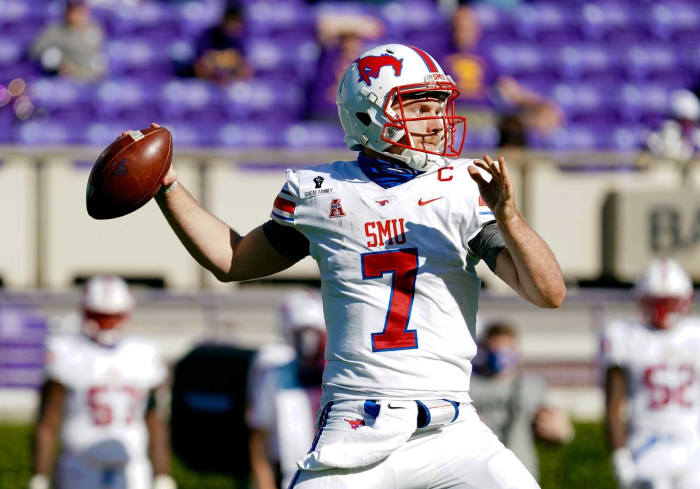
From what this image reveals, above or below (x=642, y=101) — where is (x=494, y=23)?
above

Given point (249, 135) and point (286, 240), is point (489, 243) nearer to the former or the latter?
point (286, 240)

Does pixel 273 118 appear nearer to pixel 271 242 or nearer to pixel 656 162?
pixel 656 162

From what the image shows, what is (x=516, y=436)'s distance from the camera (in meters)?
6.70

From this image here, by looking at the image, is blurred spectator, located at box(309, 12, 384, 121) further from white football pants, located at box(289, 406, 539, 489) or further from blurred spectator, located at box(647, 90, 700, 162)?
white football pants, located at box(289, 406, 539, 489)

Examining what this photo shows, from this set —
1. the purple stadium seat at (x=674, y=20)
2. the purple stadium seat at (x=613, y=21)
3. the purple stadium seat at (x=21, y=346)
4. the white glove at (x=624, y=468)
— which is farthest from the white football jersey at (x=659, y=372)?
the purple stadium seat at (x=674, y=20)

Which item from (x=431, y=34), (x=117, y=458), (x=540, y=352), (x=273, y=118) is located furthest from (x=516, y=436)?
(x=431, y=34)

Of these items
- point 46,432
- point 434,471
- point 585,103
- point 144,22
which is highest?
point 434,471

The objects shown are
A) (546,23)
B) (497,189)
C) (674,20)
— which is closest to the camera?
(497,189)

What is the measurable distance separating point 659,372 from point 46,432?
9.81 ft

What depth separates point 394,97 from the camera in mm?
3709

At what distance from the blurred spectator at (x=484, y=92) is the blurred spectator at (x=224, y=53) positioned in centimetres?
168

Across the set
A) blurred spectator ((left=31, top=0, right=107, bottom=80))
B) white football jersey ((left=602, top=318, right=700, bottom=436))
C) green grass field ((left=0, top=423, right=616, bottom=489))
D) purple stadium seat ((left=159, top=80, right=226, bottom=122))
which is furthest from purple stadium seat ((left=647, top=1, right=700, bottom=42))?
white football jersey ((left=602, top=318, right=700, bottom=436))

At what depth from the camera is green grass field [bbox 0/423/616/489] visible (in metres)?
8.31

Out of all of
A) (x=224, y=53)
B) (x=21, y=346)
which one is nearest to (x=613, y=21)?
(x=224, y=53)
